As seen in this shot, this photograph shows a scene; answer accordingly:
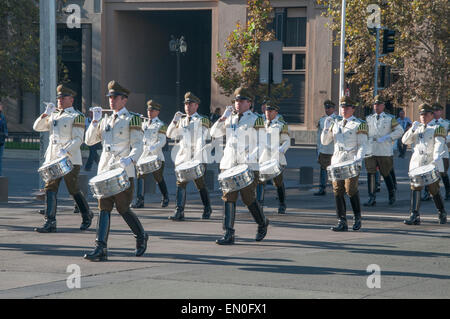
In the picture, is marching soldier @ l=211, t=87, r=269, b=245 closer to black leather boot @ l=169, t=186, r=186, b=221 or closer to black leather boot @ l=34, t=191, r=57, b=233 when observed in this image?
black leather boot @ l=169, t=186, r=186, b=221

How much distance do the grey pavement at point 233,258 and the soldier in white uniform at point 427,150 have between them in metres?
0.31

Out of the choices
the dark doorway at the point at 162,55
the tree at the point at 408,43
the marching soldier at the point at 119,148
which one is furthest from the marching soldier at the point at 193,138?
the dark doorway at the point at 162,55

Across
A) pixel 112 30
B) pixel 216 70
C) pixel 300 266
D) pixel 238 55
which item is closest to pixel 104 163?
pixel 300 266

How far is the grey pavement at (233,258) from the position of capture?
847 centimetres

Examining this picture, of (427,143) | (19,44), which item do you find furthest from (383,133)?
(19,44)

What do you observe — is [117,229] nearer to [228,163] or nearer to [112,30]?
[228,163]

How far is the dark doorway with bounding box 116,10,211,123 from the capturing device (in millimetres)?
50125

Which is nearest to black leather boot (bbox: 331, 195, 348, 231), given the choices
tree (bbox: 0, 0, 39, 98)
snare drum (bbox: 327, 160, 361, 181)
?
snare drum (bbox: 327, 160, 361, 181)

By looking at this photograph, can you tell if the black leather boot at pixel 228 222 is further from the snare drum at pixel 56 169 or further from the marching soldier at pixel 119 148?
the snare drum at pixel 56 169

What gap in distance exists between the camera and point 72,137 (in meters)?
13.2

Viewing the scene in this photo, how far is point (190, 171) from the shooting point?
1417 cm

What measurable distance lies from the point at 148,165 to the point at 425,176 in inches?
200

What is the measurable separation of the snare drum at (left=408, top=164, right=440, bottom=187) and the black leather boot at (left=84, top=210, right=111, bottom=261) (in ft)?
19.3

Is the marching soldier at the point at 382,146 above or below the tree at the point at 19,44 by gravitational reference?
below
